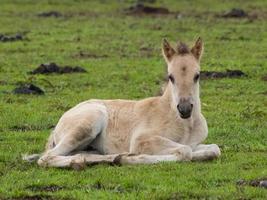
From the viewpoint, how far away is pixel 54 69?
25.3 m

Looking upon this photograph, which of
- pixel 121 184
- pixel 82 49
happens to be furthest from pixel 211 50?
pixel 121 184

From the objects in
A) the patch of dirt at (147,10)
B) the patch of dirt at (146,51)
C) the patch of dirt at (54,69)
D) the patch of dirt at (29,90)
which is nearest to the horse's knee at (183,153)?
the patch of dirt at (29,90)

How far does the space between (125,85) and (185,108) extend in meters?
11.2

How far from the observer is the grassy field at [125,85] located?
11211mm

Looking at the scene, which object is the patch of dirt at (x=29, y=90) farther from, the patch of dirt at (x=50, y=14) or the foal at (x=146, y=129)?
the patch of dirt at (x=50, y=14)

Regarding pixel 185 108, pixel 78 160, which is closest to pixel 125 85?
pixel 78 160

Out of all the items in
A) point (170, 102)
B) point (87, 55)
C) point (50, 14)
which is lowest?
point (50, 14)

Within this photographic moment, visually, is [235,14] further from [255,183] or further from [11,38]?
[255,183]

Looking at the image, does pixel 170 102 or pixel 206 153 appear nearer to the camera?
pixel 206 153

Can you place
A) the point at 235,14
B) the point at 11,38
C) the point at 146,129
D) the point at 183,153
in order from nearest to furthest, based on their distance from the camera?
1. the point at 183,153
2. the point at 146,129
3. the point at 11,38
4. the point at 235,14

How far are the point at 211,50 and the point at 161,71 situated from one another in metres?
5.65

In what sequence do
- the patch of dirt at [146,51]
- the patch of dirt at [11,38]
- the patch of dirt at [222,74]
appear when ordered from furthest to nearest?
the patch of dirt at [11,38], the patch of dirt at [146,51], the patch of dirt at [222,74]

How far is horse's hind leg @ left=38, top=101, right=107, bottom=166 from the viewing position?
1250cm

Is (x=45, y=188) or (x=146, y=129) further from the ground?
(x=146, y=129)
